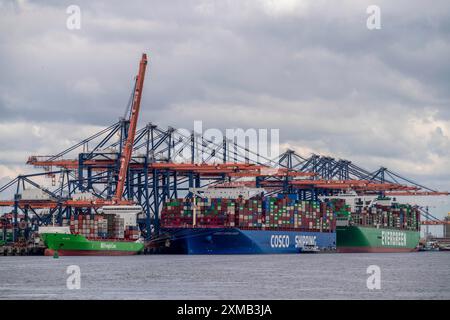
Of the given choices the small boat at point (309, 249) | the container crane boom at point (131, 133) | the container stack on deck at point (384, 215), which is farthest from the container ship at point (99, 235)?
the container stack on deck at point (384, 215)

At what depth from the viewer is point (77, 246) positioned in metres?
123

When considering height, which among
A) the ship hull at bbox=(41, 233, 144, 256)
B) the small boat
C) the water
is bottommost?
the water

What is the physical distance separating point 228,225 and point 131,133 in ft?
61.6

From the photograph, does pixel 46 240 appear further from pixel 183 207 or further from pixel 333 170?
pixel 333 170

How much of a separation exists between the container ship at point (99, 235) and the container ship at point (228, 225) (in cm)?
456

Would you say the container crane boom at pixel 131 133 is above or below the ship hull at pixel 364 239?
above

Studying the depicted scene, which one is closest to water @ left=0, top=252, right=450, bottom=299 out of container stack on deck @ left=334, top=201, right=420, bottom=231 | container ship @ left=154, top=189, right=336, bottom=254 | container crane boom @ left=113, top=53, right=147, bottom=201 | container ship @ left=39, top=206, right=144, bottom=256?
container ship @ left=39, top=206, right=144, bottom=256

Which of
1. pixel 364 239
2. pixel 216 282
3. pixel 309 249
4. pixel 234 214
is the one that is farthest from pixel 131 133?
pixel 216 282

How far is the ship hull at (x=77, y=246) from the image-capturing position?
123m

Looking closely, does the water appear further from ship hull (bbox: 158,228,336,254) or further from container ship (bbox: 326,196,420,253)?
container ship (bbox: 326,196,420,253)

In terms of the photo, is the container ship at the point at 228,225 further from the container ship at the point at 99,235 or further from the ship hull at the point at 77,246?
the ship hull at the point at 77,246

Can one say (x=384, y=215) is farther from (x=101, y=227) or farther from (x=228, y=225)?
(x=101, y=227)

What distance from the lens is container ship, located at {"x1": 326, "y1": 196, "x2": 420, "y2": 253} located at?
156375mm

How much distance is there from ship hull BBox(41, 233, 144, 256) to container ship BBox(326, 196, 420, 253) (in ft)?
142
